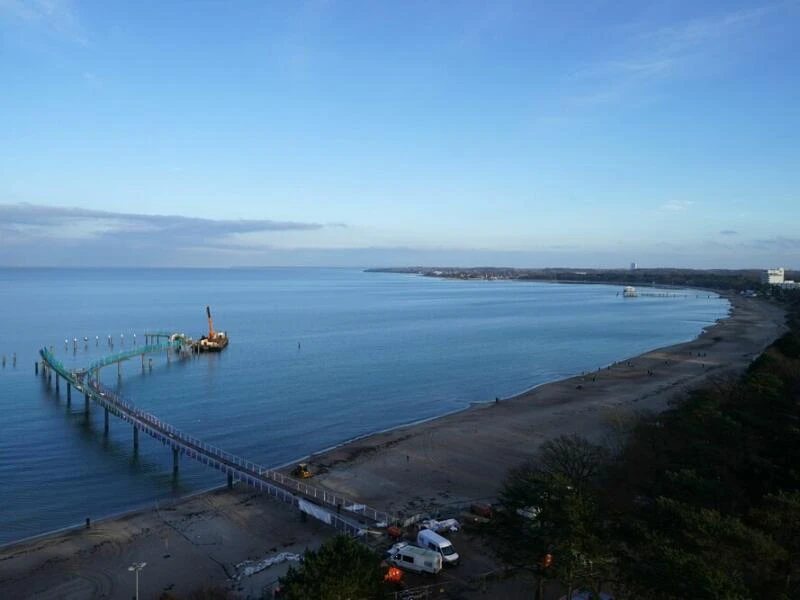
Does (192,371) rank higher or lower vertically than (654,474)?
lower

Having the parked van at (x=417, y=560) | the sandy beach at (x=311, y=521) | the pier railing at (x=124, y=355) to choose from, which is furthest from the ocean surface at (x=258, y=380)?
the parked van at (x=417, y=560)

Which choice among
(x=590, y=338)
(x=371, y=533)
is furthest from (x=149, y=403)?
(x=590, y=338)

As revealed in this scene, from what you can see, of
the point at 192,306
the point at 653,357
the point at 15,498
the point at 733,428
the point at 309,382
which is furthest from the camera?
the point at 192,306

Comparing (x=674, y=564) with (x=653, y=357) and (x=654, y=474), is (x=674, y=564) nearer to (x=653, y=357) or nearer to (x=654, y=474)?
(x=654, y=474)

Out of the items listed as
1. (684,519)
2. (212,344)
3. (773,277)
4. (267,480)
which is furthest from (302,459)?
(773,277)

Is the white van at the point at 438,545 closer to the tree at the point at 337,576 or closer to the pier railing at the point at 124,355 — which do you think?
the tree at the point at 337,576

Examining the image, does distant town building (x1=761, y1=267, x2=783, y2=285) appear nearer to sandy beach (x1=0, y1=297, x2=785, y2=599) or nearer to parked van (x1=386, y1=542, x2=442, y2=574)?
sandy beach (x1=0, y1=297, x2=785, y2=599)

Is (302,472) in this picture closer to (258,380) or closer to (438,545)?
(438,545)
